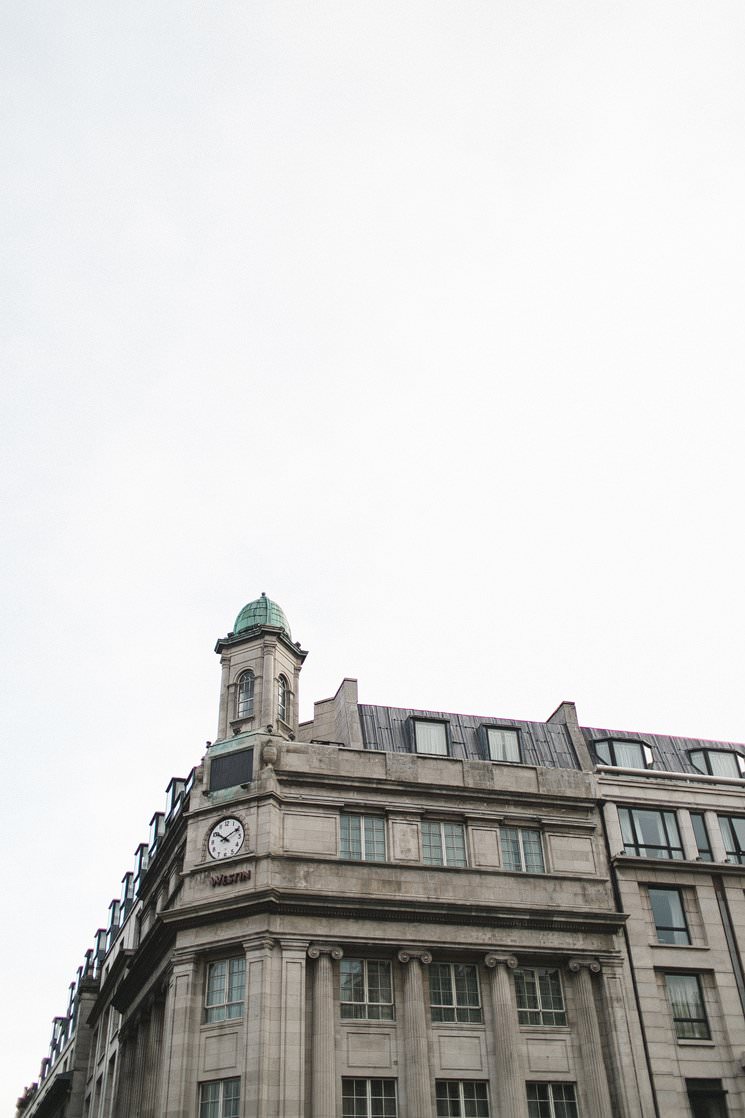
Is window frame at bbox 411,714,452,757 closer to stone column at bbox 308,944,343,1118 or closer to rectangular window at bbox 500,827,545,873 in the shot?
rectangular window at bbox 500,827,545,873

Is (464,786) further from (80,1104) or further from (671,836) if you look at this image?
(80,1104)

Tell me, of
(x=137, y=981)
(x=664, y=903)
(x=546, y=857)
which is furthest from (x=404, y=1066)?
(x=137, y=981)

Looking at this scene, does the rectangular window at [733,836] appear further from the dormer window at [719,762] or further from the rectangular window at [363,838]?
the rectangular window at [363,838]

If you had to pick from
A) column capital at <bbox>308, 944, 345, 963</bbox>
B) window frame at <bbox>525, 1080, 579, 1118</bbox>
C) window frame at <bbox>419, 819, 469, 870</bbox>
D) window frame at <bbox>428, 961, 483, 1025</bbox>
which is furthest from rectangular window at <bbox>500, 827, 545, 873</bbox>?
column capital at <bbox>308, 944, 345, 963</bbox>

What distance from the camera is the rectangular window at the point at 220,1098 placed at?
33.9m

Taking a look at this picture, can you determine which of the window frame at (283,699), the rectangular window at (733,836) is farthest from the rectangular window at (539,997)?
the window frame at (283,699)

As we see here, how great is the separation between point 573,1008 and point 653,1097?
380cm

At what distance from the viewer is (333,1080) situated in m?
34.2

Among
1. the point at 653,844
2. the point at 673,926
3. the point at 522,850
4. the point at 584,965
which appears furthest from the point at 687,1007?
the point at 522,850

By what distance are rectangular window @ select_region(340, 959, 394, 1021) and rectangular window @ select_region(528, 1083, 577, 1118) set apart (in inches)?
217

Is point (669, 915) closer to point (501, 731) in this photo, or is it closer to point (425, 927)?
point (501, 731)

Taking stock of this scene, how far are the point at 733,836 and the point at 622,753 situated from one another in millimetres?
5782

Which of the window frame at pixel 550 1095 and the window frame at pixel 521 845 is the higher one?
the window frame at pixel 521 845

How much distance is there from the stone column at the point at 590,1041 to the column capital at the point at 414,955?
18.5 ft
